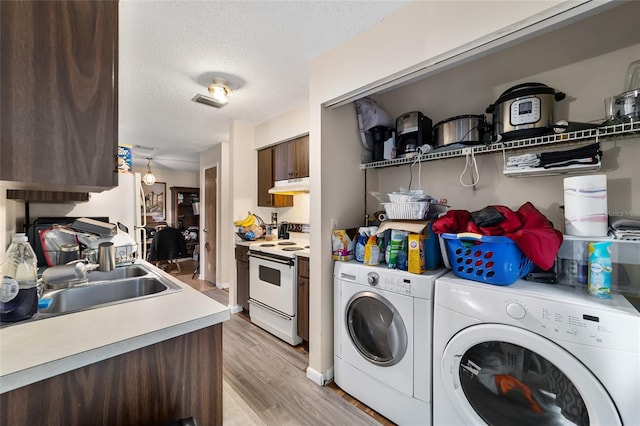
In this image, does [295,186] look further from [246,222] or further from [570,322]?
[570,322]

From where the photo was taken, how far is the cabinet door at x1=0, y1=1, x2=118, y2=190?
0.71 m

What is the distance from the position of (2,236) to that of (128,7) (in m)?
1.51

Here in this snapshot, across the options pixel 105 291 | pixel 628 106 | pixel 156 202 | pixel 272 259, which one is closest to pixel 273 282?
pixel 272 259

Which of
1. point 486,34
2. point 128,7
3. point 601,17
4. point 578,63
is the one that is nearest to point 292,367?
point 486,34

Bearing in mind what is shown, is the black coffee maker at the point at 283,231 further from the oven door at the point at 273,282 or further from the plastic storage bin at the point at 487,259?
the plastic storage bin at the point at 487,259

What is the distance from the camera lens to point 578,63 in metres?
1.46

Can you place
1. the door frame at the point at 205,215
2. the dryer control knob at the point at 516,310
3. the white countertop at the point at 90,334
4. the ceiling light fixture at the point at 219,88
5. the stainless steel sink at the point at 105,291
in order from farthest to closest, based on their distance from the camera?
1. the door frame at the point at 205,215
2. the ceiling light fixture at the point at 219,88
3. the stainless steel sink at the point at 105,291
4. the dryer control knob at the point at 516,310
5. the white countertop at the point at 90,334

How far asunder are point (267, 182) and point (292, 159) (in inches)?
22.5

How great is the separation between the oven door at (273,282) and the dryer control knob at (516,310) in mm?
1709

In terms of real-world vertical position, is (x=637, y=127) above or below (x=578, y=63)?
below

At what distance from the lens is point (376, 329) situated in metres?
1.70

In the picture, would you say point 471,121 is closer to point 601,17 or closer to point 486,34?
point 486,34

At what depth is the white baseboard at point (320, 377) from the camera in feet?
6.32

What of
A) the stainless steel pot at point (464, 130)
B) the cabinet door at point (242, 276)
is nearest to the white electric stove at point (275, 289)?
the cabinet door at point (242, 276)
